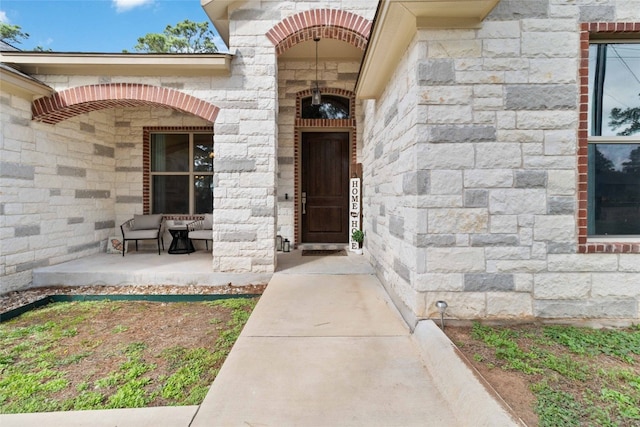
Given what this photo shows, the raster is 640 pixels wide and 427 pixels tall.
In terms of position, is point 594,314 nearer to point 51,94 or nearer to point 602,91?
point 602,91

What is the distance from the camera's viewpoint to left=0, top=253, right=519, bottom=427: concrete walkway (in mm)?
1645

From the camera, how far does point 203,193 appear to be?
20.9ft

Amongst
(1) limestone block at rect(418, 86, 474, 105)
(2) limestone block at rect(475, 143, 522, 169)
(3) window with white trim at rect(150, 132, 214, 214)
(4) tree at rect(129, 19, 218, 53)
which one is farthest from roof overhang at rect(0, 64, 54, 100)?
(4) tree at rect(129, 19, 218, 53)

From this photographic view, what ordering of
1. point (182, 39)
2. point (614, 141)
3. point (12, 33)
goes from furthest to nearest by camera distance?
1. point (182, 39)
2. point (12, 33)
3. point (614, 141)

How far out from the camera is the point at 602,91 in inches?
106

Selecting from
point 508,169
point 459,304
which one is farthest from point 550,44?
point 459,304

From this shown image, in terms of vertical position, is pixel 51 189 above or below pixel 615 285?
above

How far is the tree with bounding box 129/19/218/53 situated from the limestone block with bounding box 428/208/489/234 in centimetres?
1750

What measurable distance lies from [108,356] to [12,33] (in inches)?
744

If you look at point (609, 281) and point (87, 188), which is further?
point (87, 188)

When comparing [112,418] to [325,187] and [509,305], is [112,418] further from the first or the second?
[325,187]

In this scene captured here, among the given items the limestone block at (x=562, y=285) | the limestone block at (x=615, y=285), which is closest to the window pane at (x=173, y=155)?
the limestone block at (x=562, y=285)

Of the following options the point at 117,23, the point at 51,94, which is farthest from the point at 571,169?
the point at 117,23

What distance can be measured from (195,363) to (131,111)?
567 centimetres
